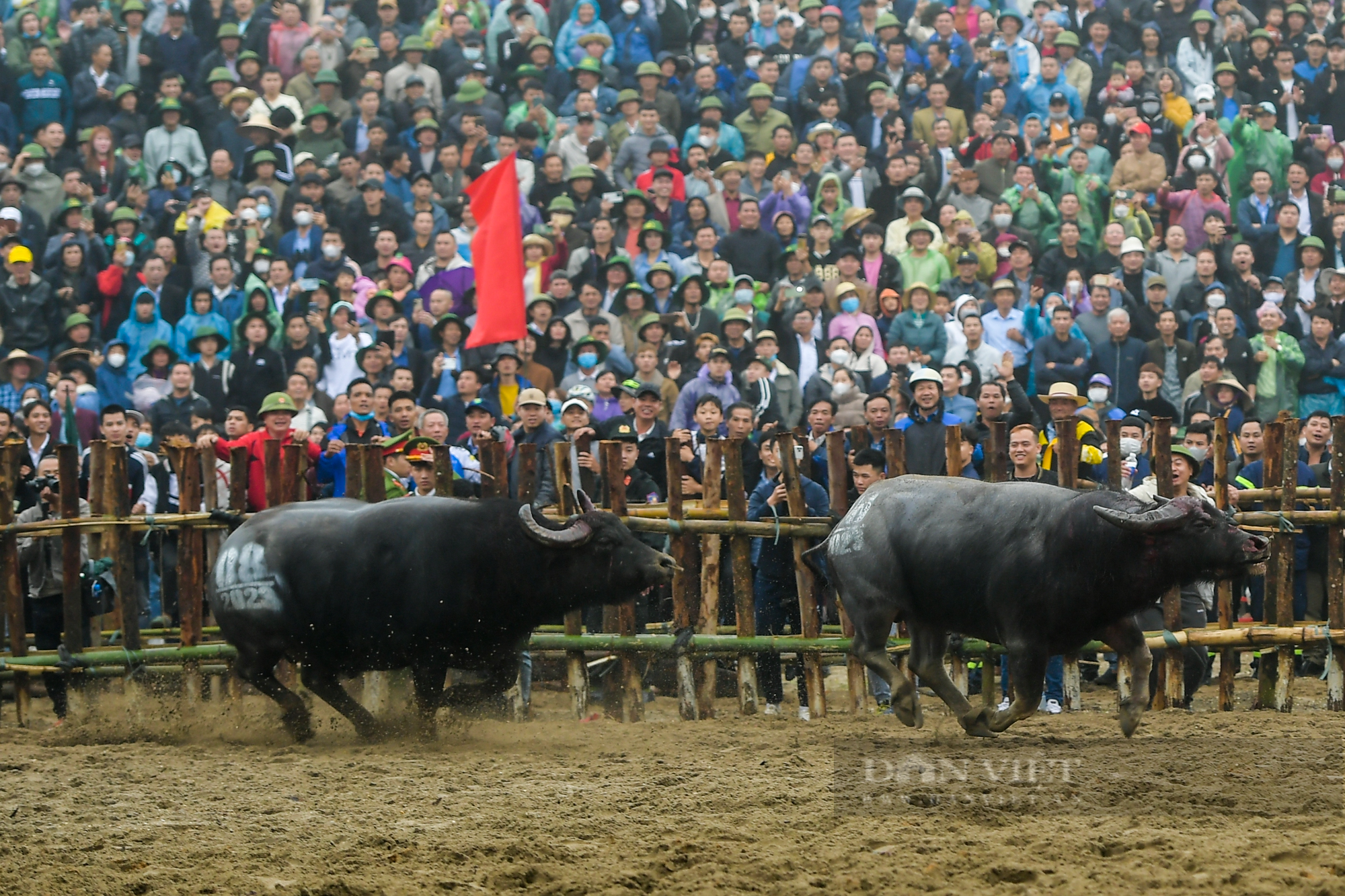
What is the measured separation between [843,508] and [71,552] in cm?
524

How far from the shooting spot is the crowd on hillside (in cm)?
1357

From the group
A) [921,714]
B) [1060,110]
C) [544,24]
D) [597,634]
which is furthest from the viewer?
[544,24]

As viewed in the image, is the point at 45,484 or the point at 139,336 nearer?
the point at 45,484

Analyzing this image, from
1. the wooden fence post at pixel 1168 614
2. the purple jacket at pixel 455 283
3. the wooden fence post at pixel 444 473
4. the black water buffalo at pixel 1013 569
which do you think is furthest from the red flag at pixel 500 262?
the wooden fence post at pixel 1168 614

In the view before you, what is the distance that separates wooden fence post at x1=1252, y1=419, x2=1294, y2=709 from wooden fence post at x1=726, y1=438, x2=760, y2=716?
321 centimetres

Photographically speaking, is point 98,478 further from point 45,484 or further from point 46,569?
point 46,569

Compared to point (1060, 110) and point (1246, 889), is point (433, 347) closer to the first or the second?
point (1060, 110)

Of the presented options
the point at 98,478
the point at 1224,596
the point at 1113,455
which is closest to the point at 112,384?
the point at 98,478

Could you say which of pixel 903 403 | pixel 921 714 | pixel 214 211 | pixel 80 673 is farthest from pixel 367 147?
pixel 921 714

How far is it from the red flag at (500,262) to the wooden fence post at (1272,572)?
22.0 feet

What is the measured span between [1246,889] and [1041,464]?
5339 millimetres

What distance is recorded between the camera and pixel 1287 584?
32.1 feet

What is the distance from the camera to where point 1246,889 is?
5180 mm

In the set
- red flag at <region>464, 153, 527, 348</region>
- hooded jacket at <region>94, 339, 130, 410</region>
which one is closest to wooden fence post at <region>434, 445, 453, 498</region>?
→ red flag at <region>464, 153, 527, 348</region>
